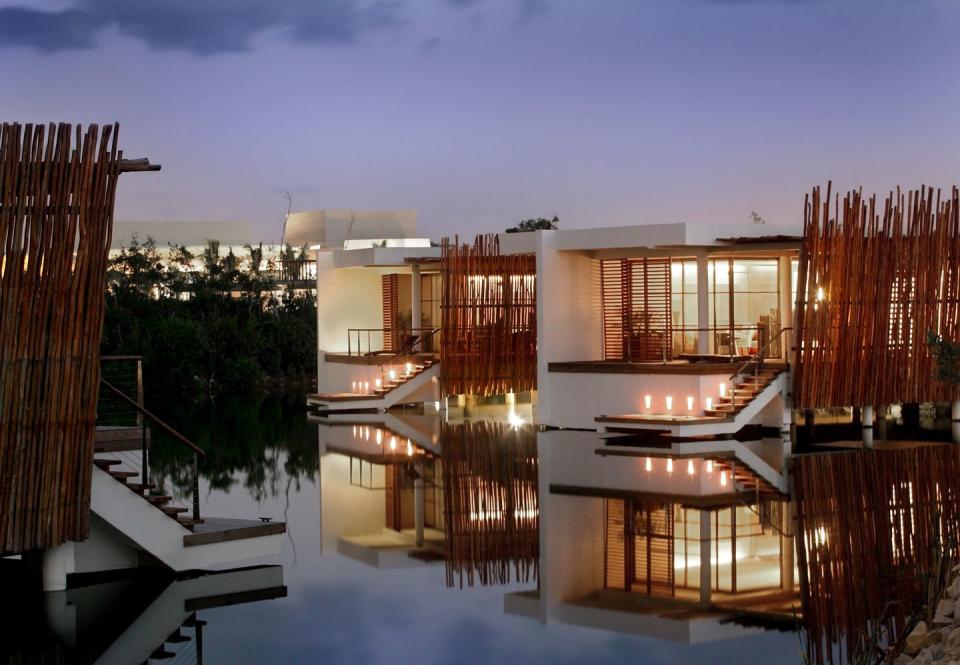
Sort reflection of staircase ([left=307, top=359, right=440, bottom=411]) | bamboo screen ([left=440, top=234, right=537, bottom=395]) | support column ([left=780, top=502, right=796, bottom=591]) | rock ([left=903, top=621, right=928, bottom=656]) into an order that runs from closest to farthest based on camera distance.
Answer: rock ([left=903, top=621, right=928, bottom=656]) < support column ([left=780, top=502, right=796, bottom=591]) < bamboo screen ([left=440, top=234, right=537, bottom=395]) < reflection of staircase ([left=307, top=359, right=440, bottom=411])

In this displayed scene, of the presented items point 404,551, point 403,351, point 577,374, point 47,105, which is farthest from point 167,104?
point 404,551

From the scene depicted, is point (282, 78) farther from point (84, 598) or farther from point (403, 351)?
point (84, 598)

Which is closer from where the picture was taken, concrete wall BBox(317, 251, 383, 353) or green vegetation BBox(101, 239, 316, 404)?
concrete wall BBox(317, 251, 383, 353)

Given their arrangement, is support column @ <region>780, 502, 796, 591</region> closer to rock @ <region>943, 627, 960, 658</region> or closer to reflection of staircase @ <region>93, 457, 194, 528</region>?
rock @ <region>943, 627, 960, 658</region>

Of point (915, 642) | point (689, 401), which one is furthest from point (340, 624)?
point (689, 401)

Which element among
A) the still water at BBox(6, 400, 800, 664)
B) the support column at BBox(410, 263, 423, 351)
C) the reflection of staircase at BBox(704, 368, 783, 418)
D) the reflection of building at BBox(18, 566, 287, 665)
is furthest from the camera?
the support column at BBox(410, 263, 423, 351)

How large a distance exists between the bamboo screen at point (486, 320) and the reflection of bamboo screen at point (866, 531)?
7.74 metres

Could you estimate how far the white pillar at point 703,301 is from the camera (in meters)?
20.8

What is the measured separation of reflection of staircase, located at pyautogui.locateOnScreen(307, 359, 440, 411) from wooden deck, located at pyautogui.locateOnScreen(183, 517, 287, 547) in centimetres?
1383

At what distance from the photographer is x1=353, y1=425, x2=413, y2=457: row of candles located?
59.1 ft

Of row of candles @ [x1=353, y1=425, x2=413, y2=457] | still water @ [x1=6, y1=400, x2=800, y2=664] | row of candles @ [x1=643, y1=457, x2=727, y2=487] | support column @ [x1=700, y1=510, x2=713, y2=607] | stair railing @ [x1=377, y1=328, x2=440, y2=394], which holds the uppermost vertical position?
stair railing @ [x1=377, y1=328, x2=440, y2=394]

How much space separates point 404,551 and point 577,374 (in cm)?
967

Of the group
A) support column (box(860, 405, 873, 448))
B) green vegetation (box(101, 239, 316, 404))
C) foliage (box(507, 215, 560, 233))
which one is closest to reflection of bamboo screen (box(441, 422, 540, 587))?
support column (box(860, 405, 873, 448))

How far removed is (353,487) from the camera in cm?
1432
